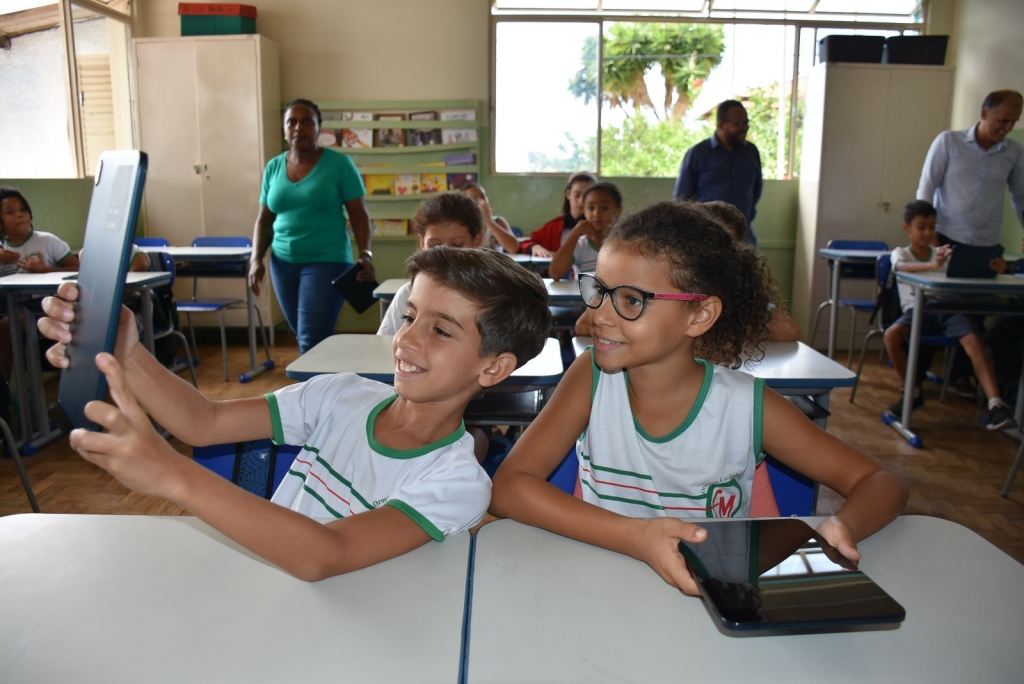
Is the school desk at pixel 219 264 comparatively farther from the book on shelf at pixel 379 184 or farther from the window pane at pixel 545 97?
the window pane at pixel 545 97

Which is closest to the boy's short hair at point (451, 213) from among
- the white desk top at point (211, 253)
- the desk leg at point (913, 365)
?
the desk leg at point (913, 365)

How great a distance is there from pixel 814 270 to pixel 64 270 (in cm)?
454

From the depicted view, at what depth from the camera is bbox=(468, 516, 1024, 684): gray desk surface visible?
0.65 meters

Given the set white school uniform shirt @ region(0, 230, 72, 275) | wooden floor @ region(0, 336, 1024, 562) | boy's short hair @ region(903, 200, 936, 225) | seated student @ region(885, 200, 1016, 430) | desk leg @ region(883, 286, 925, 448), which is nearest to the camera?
wooden floor @ region(0, 336, 1024, 562)

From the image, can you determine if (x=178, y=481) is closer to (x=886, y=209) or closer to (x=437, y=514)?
(x=437, y=514)

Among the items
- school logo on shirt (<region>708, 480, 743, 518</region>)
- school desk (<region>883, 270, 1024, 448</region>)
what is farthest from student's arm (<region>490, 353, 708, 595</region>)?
school desk (<region>883, 270, 1024, 448</region>)

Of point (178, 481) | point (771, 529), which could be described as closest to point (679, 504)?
point (771, 529)

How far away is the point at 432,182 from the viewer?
561 centimetres

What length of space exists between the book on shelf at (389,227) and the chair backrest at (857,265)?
9.52 feet

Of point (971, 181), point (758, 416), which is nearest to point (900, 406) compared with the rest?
point (971, 181)

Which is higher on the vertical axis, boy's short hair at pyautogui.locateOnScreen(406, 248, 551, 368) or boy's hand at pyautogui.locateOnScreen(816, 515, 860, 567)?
boy's short hair at pyautogui.locateOnScreen(406, 248, 551, 368)

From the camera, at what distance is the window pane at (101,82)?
505cm

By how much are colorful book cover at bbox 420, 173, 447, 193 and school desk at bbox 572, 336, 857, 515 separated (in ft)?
12.2

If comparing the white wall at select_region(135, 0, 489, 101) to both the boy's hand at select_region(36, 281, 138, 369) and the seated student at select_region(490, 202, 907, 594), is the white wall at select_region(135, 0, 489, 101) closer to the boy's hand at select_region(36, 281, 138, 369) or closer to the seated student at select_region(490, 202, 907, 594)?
the seated student at select_region(490, 202, 907, 594)
